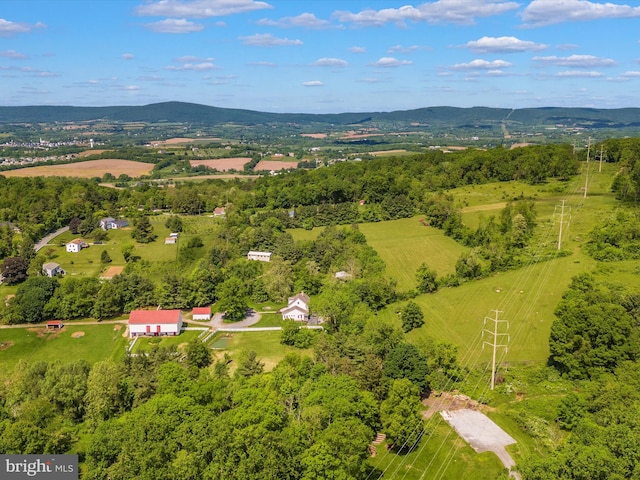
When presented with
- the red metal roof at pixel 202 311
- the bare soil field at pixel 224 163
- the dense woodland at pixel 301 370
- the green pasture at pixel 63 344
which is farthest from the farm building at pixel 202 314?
the bare soil field at pixel 224 163

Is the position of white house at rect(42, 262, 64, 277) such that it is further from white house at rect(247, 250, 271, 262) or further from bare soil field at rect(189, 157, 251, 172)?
bare soil field at rect(189, 157, 251, 172)

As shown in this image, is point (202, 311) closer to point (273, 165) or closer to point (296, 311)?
point (296, 311)

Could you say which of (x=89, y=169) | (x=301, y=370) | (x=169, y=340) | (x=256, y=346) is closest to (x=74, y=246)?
(x=169, y=340)

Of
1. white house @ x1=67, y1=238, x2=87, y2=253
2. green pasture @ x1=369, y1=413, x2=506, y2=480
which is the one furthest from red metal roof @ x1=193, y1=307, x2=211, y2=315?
white house @ x1=67, y1=238, x2=87, y2=253

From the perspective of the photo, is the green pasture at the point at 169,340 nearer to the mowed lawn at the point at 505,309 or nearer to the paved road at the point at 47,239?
the mowed lawn at the point at 505,309

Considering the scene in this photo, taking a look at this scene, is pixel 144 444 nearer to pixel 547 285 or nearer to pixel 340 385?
pixel 340 385

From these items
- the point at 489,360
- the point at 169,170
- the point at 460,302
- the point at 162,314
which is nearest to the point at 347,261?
the point at 460,302
